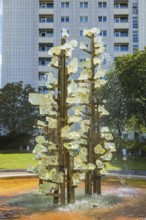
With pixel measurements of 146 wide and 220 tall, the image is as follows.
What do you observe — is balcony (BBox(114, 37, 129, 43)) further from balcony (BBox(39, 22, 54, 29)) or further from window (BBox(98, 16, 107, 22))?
balcony (BBox(39, 22, 54, 29))

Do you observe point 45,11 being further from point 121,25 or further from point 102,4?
point 121,25

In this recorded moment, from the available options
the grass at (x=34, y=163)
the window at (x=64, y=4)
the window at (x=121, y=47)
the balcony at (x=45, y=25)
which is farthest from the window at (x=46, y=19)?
the grass at (x=34, y=163)

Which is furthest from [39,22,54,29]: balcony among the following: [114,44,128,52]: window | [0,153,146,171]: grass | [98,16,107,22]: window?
[0,153,146,171]: grass

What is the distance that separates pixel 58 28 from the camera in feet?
148

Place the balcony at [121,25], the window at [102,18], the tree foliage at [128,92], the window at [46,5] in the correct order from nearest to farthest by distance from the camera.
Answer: the tree foliage at [128,92]
the balcony at [121,25]
the window at [102,18]
the window at [46,5]

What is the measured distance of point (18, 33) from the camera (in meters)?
45.5

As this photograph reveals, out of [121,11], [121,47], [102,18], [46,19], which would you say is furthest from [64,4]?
[121,47]

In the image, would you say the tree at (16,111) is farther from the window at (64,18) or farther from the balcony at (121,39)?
the balcony at (121,39)

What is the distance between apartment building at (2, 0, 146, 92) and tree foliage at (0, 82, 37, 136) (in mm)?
7614

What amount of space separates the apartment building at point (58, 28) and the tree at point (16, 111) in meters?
7.62

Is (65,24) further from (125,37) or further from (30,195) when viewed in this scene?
(30,195)

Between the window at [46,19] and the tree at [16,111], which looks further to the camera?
the window at [46,19]

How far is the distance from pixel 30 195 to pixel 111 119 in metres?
20.3

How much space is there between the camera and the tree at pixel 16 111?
36.3m
